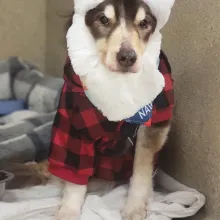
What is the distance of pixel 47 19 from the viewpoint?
2225mm

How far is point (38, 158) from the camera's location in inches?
64.8

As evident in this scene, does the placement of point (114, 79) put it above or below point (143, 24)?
below

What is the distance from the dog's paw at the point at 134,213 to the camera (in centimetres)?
131

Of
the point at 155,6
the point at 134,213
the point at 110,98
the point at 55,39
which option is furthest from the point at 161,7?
the point at 55,39

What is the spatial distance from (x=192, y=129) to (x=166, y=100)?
0.14 meters

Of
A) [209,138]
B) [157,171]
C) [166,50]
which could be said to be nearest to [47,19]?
[166,50]

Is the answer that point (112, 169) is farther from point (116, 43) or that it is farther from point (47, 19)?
point (47, 19)

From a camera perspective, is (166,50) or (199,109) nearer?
(199,109)

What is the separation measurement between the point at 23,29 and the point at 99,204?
1087 mm

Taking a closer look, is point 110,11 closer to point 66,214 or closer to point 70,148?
point 70,148

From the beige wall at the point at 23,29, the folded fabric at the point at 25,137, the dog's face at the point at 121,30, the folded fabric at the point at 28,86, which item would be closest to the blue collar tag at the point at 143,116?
the dog's face at the point at 121,30

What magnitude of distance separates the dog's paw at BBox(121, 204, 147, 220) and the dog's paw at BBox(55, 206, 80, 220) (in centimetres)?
12

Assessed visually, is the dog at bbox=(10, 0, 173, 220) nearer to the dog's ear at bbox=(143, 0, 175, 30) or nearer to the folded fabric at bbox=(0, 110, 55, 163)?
the dog's ear at bbox=(143, 0, 175, 30)

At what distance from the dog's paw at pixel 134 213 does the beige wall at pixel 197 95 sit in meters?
0.17
